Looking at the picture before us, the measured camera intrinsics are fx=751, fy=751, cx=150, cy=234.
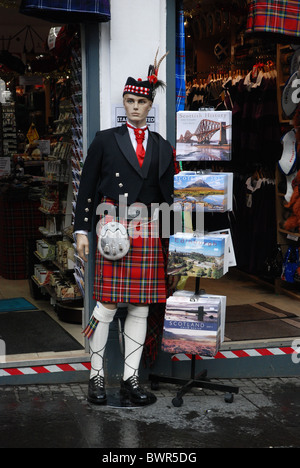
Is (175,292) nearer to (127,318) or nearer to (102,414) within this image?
(127,318)

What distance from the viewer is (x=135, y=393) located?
4.91 m

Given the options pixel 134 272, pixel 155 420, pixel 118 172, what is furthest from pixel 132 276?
pixel 155 420

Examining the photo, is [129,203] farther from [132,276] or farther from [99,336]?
[99,336]

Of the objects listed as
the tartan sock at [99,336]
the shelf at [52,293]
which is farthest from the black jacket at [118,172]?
the shelf at [52,293]

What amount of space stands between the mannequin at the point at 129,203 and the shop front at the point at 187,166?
0.77 feet

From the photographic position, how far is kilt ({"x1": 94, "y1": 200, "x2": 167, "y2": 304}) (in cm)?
486

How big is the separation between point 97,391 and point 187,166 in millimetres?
4219

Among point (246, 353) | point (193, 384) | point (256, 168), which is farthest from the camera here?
point (256, 168)

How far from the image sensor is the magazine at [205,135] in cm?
474

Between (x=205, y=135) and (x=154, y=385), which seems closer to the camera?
(x=205, y=135)

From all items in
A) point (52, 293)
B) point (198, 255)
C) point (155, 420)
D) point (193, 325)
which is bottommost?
point (155, 420)

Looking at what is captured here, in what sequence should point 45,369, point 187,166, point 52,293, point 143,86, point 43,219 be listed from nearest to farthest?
point 143,86 → point 45,369 → point 52,293 → point 43,219 → point 187,166

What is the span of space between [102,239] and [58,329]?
159cm

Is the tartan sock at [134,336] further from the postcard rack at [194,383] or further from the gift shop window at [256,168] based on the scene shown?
the gift shop window at [256,168]
